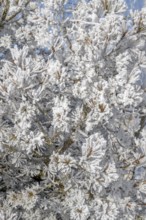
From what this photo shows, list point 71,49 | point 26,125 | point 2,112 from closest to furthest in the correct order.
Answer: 1. point 26,125
2. point 2,112
3. point 71,49

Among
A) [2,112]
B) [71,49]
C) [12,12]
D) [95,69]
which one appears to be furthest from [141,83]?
[12,12]

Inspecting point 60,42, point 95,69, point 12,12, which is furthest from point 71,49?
point 12,12

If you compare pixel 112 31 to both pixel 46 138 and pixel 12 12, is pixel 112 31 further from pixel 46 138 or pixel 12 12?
pixel 12 12

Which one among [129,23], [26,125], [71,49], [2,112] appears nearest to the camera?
[26,125]

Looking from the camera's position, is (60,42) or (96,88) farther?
(60,42)

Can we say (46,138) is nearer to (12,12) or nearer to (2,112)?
(2,112)

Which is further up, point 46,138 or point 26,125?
point 26,125

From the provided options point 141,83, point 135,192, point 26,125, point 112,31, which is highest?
point 112,31
